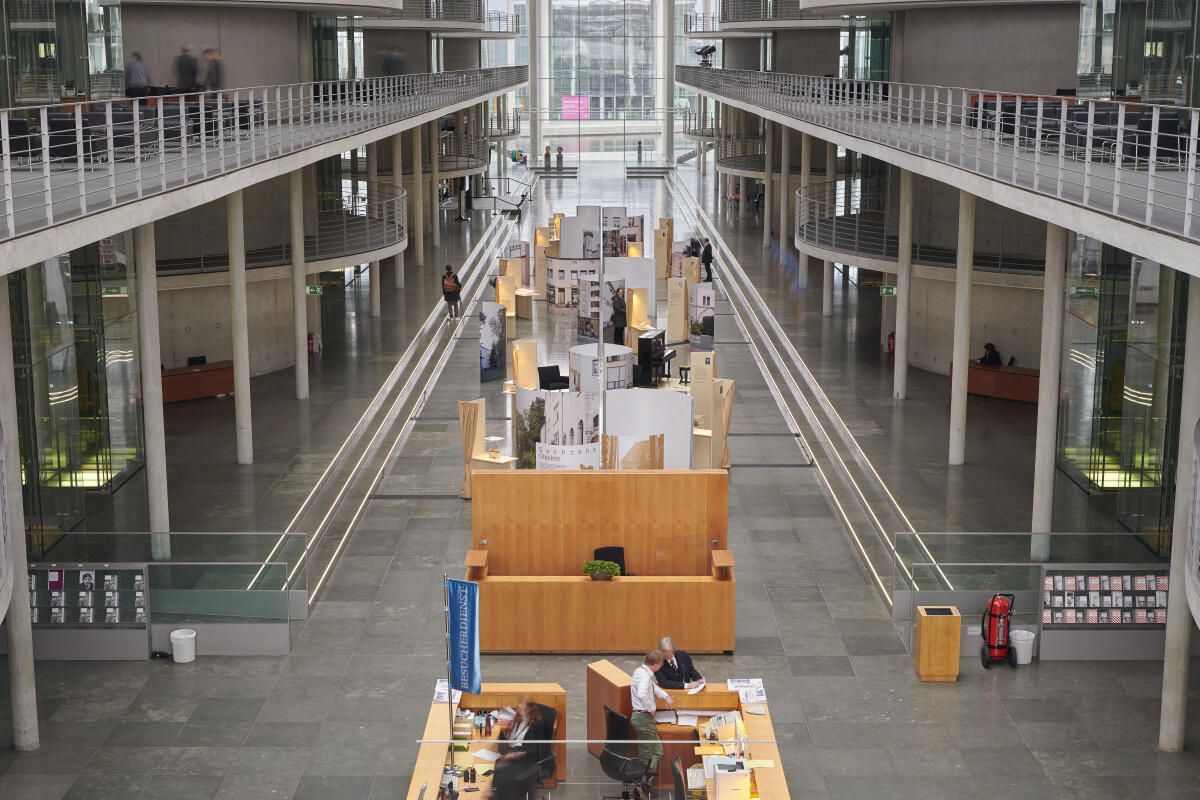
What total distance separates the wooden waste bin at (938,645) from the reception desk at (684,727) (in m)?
2.30

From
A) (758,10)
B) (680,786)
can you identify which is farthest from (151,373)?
(758,10)

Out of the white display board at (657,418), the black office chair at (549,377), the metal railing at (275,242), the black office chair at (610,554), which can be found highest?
the metal railing at (275,242)

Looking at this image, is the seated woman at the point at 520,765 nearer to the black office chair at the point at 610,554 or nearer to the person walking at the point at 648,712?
the person walking at the point at 648,712

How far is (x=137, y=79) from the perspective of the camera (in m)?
21.0

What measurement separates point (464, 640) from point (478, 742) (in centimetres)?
77

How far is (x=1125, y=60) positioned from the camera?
1667 cm

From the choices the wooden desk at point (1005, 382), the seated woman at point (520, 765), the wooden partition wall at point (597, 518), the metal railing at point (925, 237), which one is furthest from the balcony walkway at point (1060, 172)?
the seated woman at point (520, 765)

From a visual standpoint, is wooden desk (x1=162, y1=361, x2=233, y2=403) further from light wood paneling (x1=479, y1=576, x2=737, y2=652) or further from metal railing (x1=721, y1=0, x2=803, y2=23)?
metal railing (x1=721, y1=0, x2=803, y2=23)

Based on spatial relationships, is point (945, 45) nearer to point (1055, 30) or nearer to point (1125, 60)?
point (1055, 30)

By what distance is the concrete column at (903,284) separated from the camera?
2334cm

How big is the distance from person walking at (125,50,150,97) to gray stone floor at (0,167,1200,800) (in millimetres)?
5890

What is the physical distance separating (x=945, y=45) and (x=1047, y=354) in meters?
10.9

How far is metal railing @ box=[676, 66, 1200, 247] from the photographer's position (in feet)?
39.9

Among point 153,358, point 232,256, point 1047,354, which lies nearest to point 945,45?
point 1047,354
